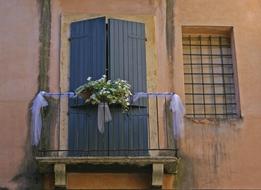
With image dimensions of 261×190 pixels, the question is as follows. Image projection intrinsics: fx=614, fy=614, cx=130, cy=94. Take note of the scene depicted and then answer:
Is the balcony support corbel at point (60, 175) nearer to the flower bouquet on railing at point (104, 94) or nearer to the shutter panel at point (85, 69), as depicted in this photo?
the shutter panel at point (85, 69)

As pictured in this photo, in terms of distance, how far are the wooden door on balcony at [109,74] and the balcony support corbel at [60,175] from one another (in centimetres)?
51

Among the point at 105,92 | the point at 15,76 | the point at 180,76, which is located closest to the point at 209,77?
the point at 180,76

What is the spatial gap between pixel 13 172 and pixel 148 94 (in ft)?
8.94

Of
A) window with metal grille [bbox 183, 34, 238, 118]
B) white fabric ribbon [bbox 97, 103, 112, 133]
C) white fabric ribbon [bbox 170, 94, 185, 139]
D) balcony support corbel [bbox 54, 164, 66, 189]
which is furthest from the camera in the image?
window with metal grille [bbox 183, 34, 238, 118]

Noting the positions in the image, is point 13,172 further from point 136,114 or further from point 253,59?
point 253,59

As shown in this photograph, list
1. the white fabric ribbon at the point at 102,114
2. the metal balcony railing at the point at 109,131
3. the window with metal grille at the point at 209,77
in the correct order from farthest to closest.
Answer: the window with metal grille at the point at 209,77, the metal balcony railing at the point at 109,131, the white fabric ribbon at the point at 102,114

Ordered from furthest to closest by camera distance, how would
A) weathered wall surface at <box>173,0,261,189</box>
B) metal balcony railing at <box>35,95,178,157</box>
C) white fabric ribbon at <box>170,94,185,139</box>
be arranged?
white fabric ribbon at <box>170,94,185,139</box>
weathered wall surface at <box>173,0,261,189</box>
metal balcony railing at <box>35,95,178,157</box>

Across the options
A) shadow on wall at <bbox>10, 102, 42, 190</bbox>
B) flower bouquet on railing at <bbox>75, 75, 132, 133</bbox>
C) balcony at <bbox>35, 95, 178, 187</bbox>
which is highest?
flower bouquet on railing at <bbox>75, 75, 132, 133</bbox>

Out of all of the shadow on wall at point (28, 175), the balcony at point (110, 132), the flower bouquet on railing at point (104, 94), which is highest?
the flower bouquet on railing at point (104, 94)

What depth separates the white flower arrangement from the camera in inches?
415

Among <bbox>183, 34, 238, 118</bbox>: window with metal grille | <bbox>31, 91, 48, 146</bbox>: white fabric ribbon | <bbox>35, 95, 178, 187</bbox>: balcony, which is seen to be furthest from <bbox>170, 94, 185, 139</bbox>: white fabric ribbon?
<bbox>31, 91, 48, 146</bbox>: white fabric ribbon

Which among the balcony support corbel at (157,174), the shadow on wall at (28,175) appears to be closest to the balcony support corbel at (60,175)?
the shadow on wall at (28,175)

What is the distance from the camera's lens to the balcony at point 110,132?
10578mm

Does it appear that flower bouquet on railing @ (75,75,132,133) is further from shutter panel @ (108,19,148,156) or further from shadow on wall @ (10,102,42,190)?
shadow on wall @ (10,102,42,190)
